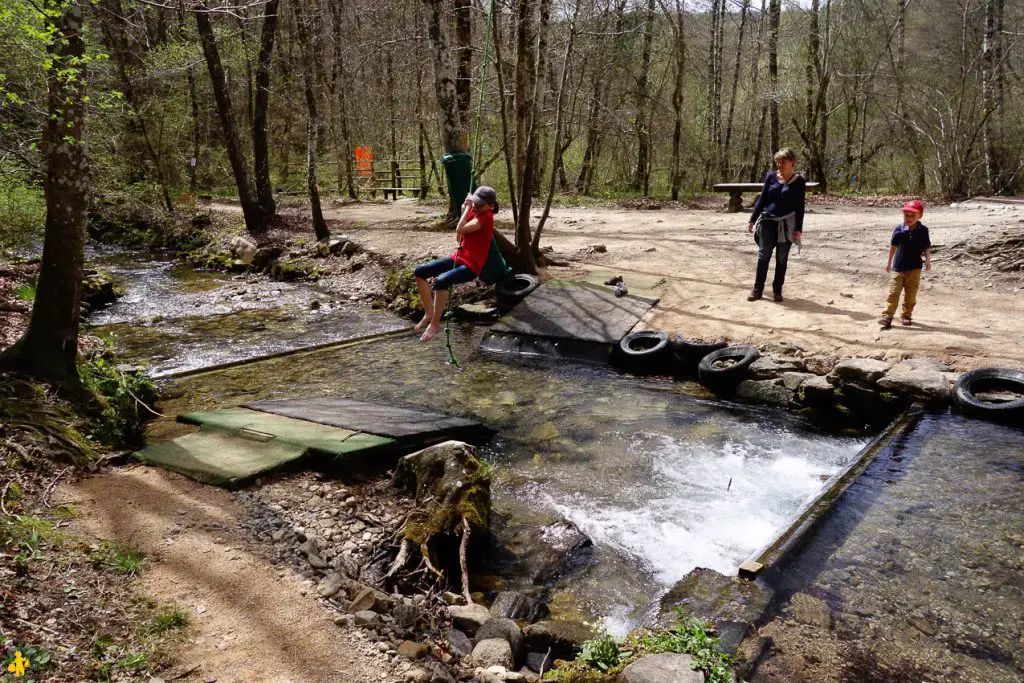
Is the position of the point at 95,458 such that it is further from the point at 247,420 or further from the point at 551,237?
the point at 551,237

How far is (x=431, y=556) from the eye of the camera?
188 inches

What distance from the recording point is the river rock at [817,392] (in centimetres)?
774

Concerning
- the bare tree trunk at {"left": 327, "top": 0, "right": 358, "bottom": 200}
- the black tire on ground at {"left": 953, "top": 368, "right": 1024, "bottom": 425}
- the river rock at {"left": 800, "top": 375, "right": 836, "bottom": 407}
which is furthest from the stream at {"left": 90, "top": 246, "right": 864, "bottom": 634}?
the bare tree trunk at {"left": 327, "top": 0, "right": 358, "bottom": 200}

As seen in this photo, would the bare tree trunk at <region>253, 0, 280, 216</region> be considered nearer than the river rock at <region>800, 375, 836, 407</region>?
No

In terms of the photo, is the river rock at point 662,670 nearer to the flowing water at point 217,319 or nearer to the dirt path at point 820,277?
the dirt path at point 820,277

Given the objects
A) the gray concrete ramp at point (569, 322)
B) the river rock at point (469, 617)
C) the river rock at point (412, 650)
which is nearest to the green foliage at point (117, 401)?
the river rock at point (469, 617)

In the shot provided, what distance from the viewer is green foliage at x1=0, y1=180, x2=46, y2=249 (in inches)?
516

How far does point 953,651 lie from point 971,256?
8.86 m

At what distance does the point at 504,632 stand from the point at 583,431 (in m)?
3.73

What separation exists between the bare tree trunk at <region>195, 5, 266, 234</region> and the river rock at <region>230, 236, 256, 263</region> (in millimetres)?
1221

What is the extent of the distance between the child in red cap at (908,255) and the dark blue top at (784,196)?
1304 millimetres

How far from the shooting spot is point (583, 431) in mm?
7555

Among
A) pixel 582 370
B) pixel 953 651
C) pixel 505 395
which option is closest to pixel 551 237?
pixel 582 370

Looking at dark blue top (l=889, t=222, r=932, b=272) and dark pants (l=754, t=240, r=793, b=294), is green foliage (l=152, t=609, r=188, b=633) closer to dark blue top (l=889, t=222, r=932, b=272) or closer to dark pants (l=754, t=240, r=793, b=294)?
dark blue top (l=889, t=222, r=932, b=272)
